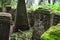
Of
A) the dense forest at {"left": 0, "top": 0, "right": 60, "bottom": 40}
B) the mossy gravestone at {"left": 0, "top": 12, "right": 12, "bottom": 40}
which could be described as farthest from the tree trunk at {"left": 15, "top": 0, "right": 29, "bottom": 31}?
the mossy gravestone at {"left": 0, "top": 12, "right": 12, "bottom": 40}

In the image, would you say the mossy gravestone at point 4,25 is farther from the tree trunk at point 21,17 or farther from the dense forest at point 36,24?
the tree trunk at point 21,17

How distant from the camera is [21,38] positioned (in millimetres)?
12125

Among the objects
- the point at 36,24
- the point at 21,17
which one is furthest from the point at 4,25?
the point at 21,17

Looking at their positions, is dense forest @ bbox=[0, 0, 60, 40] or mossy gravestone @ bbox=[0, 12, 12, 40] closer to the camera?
dense forest @ bbox=[0, 0, 60, 40]

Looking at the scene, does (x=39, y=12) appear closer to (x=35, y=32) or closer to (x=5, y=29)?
(x=35, y=32)

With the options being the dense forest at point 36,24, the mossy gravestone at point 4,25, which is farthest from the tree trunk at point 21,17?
the mossy gravestone at point 4,25

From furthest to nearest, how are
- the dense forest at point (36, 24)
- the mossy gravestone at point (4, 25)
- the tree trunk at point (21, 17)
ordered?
the tree trunk at point (21, 17) → the mossy gravestone at point (4, 25) → the dense forest at point (36, 24)

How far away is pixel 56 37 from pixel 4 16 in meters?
4.92

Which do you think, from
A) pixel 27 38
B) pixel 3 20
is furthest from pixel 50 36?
pixel 27 38

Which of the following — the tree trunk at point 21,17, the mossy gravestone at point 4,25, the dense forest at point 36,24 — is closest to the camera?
the dense forest at point 36,24

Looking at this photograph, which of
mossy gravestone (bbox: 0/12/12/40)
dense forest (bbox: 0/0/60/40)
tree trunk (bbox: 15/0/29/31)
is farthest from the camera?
tree trunk (bbox: 15/0/29/31)

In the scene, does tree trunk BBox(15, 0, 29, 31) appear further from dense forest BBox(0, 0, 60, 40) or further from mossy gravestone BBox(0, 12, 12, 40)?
mossy gravestone BBox(0, 12, 12, 40)

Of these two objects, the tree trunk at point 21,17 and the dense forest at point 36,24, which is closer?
the dense forest at point 36,24

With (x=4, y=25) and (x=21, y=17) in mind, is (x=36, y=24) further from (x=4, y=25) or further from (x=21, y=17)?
(x=21, y=17)
